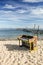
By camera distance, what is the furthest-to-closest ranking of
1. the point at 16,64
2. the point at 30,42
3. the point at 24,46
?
1. the point at 24,46
2. the point at 30,42
3. the point at 16,64

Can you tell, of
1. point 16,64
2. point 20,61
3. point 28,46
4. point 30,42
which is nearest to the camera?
point 16,64

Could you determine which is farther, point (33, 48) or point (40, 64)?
point (33, 48)

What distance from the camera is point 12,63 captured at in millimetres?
7023

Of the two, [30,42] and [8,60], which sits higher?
[30,42]

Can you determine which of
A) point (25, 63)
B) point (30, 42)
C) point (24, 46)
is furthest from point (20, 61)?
point (24, 46)

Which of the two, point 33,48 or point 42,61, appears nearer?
point 42,61

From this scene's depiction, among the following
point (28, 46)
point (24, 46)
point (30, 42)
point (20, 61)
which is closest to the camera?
point (20, 61)

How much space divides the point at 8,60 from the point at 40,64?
1.66 meters

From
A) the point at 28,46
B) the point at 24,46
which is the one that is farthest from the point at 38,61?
the point at 24,46

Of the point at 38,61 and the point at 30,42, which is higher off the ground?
the point at 30,42

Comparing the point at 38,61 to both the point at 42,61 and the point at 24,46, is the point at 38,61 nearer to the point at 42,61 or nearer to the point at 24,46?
the point at 42,61

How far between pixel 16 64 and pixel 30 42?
2.69m

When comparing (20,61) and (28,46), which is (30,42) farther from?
(20,61)

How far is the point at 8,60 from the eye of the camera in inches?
296
